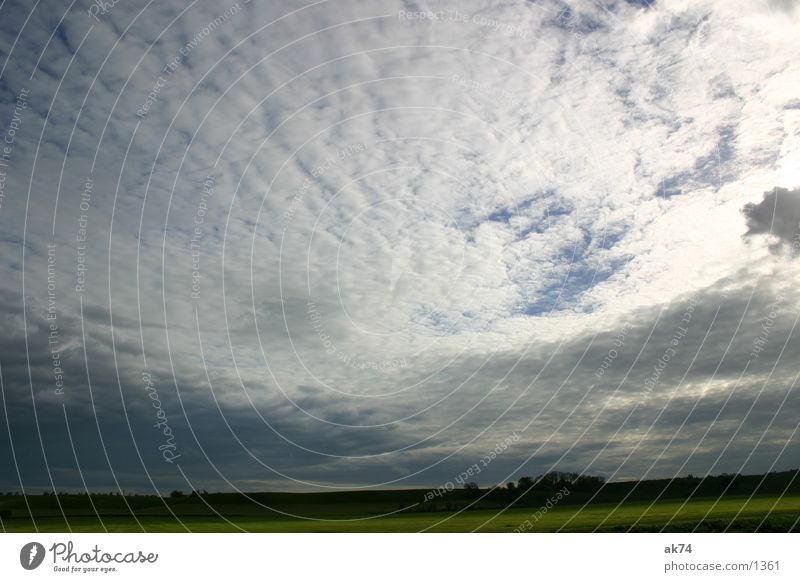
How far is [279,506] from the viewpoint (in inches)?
1303

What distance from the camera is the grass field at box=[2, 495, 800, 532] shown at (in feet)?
92.0

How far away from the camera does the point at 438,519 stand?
3241cm

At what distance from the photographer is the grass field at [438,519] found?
28.0 metres
